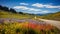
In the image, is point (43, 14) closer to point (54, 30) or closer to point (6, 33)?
point (54, 30)

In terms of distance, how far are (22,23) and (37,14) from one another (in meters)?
0.37

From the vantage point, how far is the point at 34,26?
→ 264 cm

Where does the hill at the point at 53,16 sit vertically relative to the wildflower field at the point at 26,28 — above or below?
above

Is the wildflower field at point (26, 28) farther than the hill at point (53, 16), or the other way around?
the hill at point (53, 16)

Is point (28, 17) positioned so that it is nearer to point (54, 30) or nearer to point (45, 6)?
point (45, 6)

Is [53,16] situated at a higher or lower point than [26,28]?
higher

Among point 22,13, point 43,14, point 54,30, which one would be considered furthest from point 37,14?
point 54,30

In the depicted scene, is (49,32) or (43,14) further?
(43,14)

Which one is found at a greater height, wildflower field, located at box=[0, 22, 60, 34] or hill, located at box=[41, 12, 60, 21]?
hill, located at box=[41, 12, 60, 21]

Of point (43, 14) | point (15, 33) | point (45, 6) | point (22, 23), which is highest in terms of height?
point (45, 6)

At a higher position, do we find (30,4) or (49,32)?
(30,4)

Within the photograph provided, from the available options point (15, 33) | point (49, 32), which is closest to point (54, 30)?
point (49, 32)

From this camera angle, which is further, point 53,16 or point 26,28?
point 53,16

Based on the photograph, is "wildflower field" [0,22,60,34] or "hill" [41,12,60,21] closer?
"wildflower field" [0,22,60,34]
